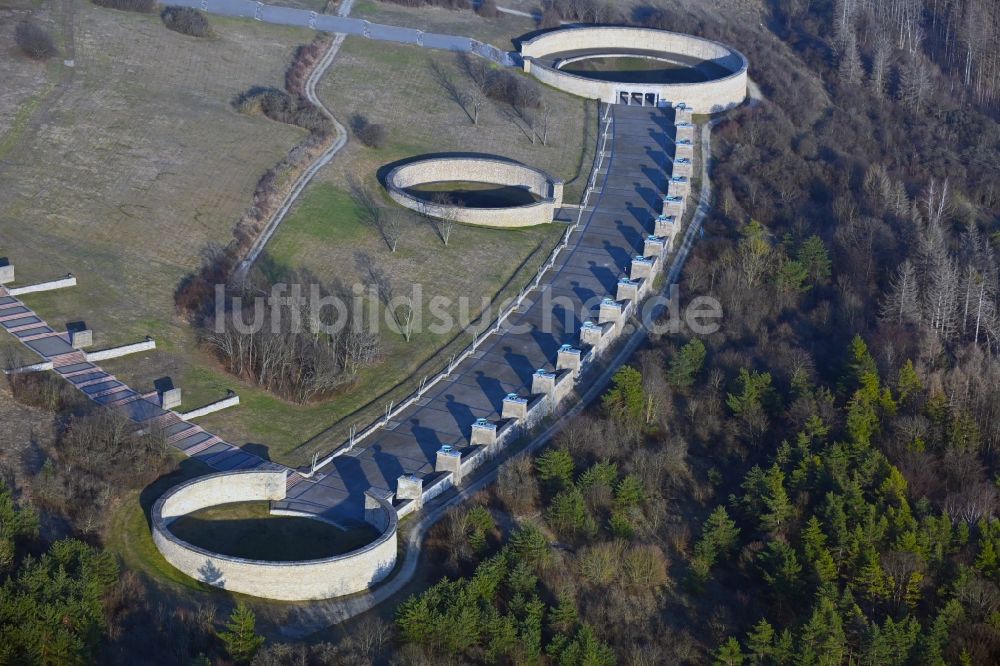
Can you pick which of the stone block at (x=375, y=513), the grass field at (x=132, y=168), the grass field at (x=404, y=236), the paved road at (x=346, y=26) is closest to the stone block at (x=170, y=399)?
the grass field at (x=132, y=168)

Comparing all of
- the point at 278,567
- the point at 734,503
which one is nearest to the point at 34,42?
the point at 278,567

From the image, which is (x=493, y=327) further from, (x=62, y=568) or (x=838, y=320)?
(x=62, y=568)

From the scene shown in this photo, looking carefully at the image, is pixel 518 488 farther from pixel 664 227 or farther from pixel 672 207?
pixel 672 207

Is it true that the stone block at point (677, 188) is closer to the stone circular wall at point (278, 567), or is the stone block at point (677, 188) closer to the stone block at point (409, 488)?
the stone block at point (409, 488)

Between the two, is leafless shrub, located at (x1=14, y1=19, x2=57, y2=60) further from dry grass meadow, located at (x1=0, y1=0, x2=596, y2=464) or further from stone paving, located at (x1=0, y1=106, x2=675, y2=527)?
stone paving, located at (x1=0, y1=106, x2=675, y2=527)

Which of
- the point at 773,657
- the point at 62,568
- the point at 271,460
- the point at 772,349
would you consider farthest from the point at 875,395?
the point at 62,568

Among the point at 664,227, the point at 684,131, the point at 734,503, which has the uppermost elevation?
the point at 684,131
